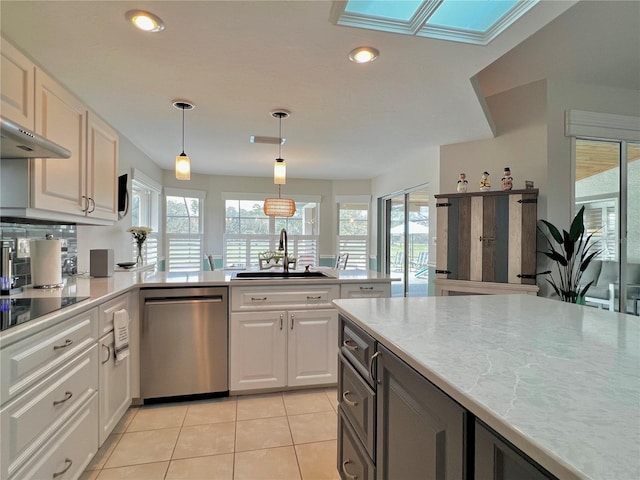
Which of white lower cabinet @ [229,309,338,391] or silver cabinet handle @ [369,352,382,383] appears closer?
silver cabinet handle @ [369,352,382,383]

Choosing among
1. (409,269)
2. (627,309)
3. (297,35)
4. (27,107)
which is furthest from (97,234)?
(627,309)

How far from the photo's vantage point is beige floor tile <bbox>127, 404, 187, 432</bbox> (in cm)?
215

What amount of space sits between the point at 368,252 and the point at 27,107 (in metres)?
5.39

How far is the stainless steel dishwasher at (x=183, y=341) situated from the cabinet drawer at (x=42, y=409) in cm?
71

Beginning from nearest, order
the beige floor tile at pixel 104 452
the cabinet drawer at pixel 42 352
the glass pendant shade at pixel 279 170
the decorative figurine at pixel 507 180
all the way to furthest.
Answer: the cabinet drawer at pixel 42 352, the beige floor tile at pixel 104 452, the glass pendant shade at pixel 279 170, the decorative figurine at pixel 507 180

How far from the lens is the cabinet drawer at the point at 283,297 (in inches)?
98.6

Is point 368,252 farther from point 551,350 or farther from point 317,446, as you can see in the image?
point 551,350

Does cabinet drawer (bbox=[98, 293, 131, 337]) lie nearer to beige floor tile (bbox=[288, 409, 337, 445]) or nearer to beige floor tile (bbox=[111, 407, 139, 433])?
beige floor tile (bbox=[111, 407, 139, 433])

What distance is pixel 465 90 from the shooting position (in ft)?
8.36

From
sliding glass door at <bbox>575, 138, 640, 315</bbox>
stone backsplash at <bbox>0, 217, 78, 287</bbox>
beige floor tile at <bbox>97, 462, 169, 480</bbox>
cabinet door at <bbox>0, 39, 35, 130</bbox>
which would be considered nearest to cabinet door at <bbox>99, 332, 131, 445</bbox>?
beige floor tile at <bbox>97, 462, 169, 480</bbox>

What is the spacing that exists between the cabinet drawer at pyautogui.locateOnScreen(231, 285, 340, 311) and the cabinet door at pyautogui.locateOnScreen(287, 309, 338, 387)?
7 cm

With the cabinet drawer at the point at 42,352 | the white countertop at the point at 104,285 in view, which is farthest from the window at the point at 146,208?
the cabinet drawer at the point at 42,352

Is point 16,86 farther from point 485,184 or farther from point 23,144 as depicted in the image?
point 485,184

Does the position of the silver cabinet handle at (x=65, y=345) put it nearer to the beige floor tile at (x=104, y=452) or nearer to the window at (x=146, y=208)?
the beige floor tile at (x=104, y=452)
